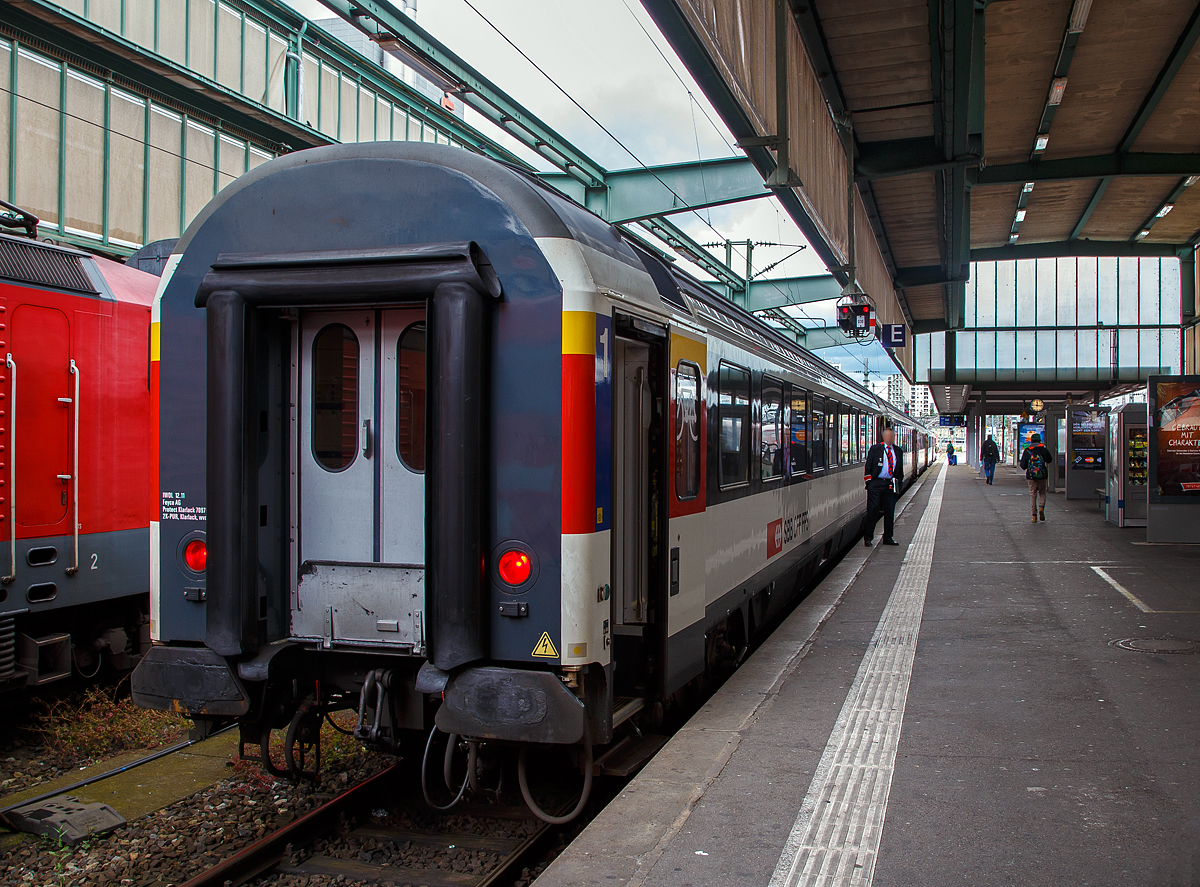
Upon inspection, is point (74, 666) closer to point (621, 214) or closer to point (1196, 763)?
point (1196, 763)

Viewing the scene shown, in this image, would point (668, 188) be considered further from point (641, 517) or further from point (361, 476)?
point (361, 476)

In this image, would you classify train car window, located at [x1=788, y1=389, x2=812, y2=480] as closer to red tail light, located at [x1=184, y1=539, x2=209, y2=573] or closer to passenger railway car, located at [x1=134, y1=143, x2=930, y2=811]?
passenger railway car, located at [x1=134, y1=143, x2=930, y2=811]

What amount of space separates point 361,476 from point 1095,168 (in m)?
16.3

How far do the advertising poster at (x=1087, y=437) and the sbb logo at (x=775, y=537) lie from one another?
57.0 feet

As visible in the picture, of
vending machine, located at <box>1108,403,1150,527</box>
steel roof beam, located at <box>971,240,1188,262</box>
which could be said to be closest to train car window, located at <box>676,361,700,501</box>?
vending machine, located at <box>1108,403,1150,527</box>

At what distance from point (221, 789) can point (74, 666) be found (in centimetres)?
260

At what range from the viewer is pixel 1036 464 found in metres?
18.3

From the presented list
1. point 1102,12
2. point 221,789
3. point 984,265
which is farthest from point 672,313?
point 984,265

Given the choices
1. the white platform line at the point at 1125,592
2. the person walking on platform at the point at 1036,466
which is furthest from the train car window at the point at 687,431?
the person walking on platform at the point at 1036,466

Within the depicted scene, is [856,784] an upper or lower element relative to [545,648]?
lower

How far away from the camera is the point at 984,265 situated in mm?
43469

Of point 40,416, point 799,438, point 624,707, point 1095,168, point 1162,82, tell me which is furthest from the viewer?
point 1095,168

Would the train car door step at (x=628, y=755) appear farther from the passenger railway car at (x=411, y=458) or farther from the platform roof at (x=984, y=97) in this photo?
the platform roof at (x=984, y=97)

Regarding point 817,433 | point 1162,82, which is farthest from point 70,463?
point 1162,82
